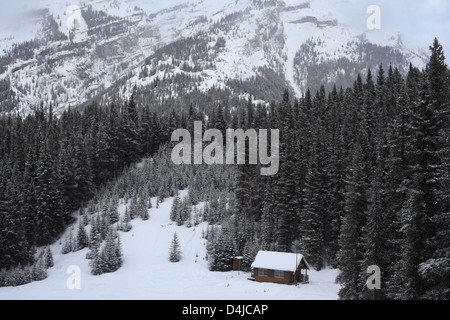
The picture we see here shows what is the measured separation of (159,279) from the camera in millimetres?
38875

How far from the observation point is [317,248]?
44.8 m

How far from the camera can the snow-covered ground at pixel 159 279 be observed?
3294cm

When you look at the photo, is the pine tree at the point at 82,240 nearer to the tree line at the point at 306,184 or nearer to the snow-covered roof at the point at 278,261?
the tree line at the point at 306,184

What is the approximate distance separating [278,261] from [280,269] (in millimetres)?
1088

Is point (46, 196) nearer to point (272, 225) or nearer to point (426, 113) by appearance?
point (272, 225)

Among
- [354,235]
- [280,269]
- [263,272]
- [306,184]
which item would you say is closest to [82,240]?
[263,272]

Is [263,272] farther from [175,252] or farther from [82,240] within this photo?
[82,240]

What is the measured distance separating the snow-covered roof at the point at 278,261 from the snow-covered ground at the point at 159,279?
1982mm

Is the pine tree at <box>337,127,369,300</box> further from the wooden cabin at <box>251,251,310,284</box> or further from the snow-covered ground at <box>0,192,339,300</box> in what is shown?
the wooden cabin at <box>251,251,310,284</box>

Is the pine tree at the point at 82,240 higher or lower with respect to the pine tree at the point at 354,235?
lower

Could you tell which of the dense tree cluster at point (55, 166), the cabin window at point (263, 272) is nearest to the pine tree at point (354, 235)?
the cabin window at point (263, 272)

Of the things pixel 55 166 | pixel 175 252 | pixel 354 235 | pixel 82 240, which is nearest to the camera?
pixel 354 235

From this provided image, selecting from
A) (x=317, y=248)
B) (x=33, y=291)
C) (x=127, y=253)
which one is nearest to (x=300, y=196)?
(x=317, y=248)

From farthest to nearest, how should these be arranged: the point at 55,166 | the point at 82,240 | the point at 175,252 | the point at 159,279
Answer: the point at 55,166 < the point at 82,240 < the point at 175,252 < the point at 159,279
